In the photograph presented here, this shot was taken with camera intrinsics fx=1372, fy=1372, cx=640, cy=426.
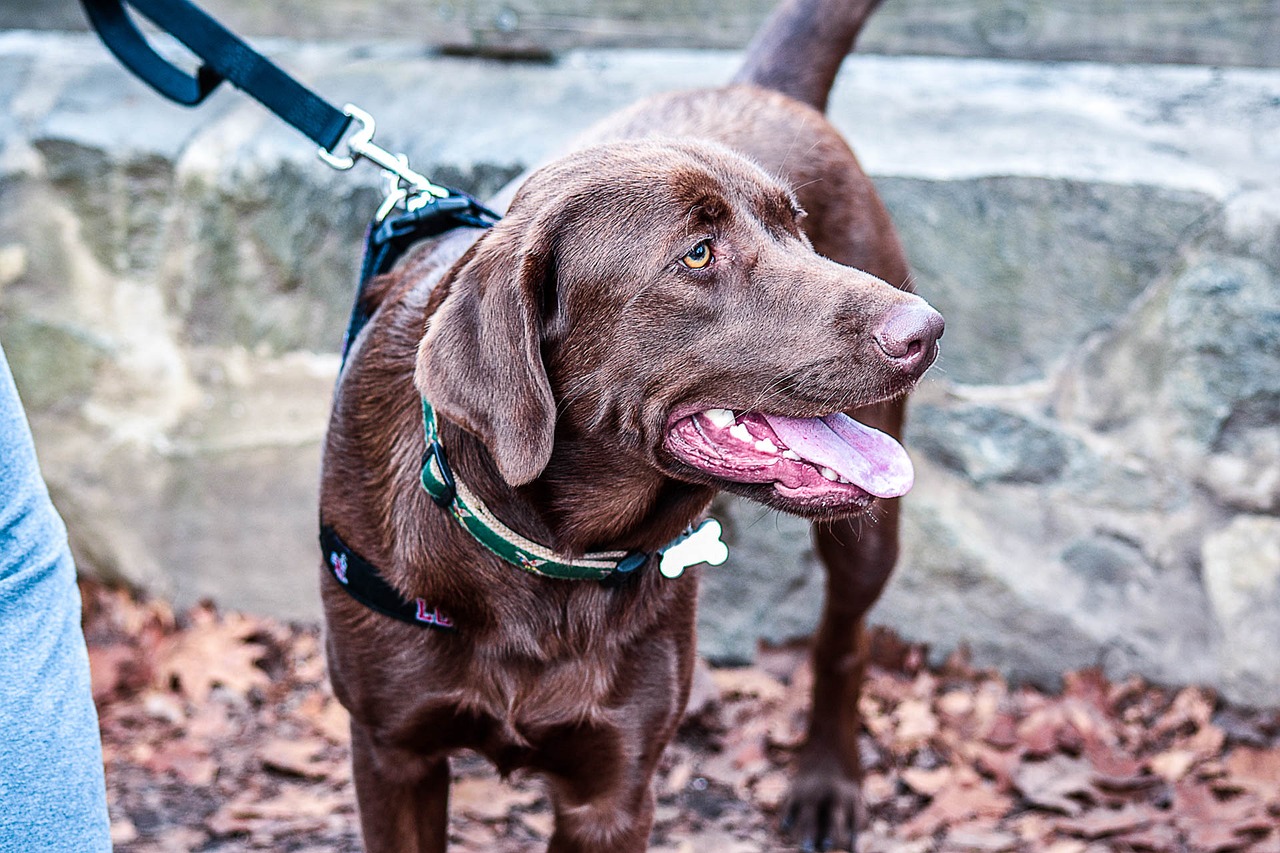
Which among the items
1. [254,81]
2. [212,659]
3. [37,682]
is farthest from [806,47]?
[212,659]

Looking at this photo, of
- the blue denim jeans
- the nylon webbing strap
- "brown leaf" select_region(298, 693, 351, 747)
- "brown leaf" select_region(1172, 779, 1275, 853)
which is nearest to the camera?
the blue denim jeans

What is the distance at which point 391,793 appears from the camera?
8.18ft

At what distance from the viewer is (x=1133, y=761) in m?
3.54

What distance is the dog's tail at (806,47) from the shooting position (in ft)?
10.8

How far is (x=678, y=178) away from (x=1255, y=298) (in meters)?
2.08

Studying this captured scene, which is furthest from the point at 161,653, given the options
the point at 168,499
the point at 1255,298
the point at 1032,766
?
the point at 1255,298

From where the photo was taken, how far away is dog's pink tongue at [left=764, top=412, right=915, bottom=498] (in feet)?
6.71

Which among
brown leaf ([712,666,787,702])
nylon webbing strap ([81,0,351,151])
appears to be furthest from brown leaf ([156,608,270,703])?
nylon webbing strap ([81,0,351,151])

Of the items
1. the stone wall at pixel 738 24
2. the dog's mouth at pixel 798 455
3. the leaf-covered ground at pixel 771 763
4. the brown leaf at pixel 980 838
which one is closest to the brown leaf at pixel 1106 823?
the leaf-covered ground at pixel 771 763

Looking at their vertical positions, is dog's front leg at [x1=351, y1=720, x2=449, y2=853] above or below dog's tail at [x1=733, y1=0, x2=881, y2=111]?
below

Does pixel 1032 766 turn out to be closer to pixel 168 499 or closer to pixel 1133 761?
pixel 1133 761

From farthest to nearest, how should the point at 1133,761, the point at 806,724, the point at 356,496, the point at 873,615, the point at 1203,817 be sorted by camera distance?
the point at 873,615, the point at 806,724, the point at 1133,761, the point at 1203,817, the point at 356,496

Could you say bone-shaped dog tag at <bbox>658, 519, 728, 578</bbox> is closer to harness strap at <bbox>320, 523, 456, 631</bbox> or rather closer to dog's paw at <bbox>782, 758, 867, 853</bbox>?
harness strap at <bbox>320, 523, 456, 631</bbox>

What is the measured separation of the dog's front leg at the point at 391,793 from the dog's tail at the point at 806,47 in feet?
5.93
